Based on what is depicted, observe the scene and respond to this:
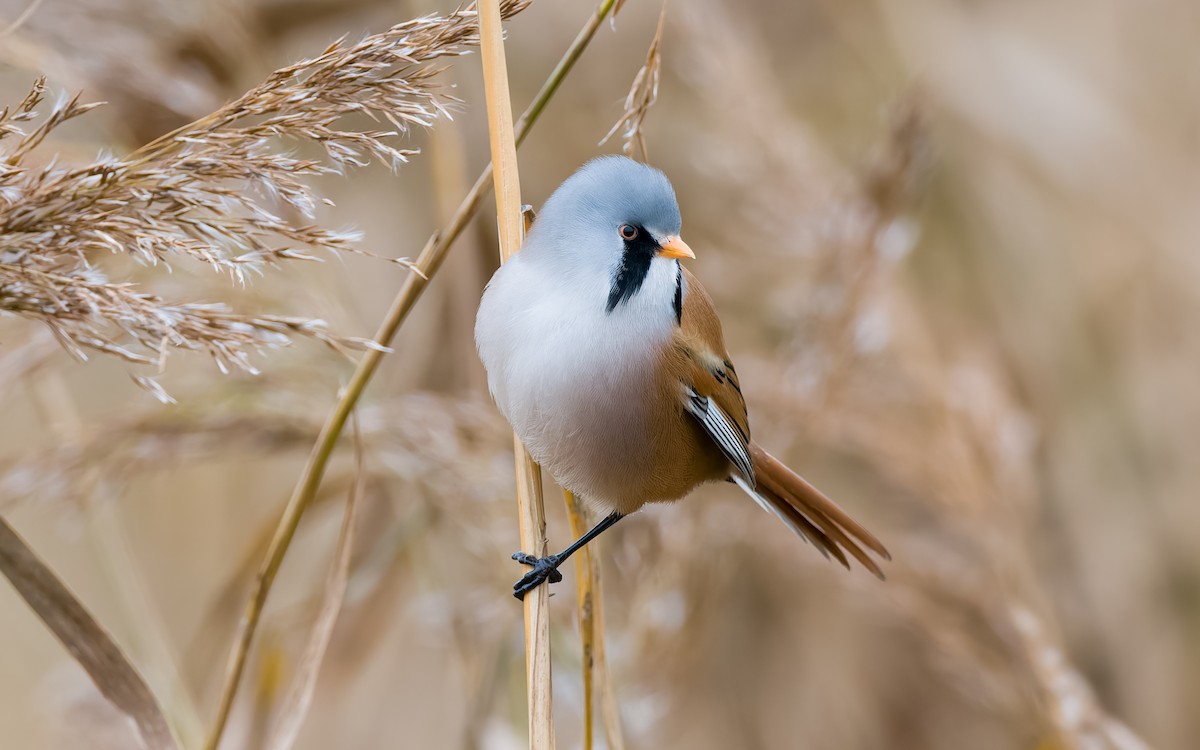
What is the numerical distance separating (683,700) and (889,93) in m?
1.82

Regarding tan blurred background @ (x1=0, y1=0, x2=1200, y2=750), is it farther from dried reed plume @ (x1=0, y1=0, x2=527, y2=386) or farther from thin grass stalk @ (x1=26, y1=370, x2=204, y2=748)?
dried reed plume @ (x1=0, y1=0, x2=527, y2=386)

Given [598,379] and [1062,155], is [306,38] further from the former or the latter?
[1062,155]

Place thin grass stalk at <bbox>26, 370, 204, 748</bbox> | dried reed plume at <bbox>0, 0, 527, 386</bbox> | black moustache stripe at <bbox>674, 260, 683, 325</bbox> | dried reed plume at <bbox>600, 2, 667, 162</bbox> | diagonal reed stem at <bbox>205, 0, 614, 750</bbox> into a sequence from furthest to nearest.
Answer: thin grass stalk at <bbox>26, 370, 204, 748</bbox>, black moustache stripe at <bbox>674, 260, 683, 325</bbox>, dried reed plume at <bbox>600, 2, 667, 162</bbox>, diagonal reed stem at <bbox>205, 0, 614, 750</bbox>, dried reed plume at <bbox>0, 0, 527, 386</bbox>

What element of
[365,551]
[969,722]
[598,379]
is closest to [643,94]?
[598,379]

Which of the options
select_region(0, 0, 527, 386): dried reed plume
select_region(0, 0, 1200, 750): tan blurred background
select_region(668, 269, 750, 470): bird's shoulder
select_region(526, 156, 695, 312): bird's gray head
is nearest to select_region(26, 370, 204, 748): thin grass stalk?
select_region(0, 0, 1200, 750): tan blurred background

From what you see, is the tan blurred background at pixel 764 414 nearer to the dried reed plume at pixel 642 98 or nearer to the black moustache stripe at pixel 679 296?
the black moustache stripe at pixel 679 296

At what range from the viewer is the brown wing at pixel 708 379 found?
1.66 meters

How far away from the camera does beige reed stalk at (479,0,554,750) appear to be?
49.1 inches

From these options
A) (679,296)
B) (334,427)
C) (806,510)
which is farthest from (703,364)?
(334,427)

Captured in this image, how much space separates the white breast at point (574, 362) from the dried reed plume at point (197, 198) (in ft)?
1.29

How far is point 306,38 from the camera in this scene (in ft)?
8.20

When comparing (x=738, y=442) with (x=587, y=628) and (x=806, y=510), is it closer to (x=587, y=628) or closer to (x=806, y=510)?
(x=806, y=510)

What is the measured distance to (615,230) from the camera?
1.52 m

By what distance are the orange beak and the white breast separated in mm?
23
